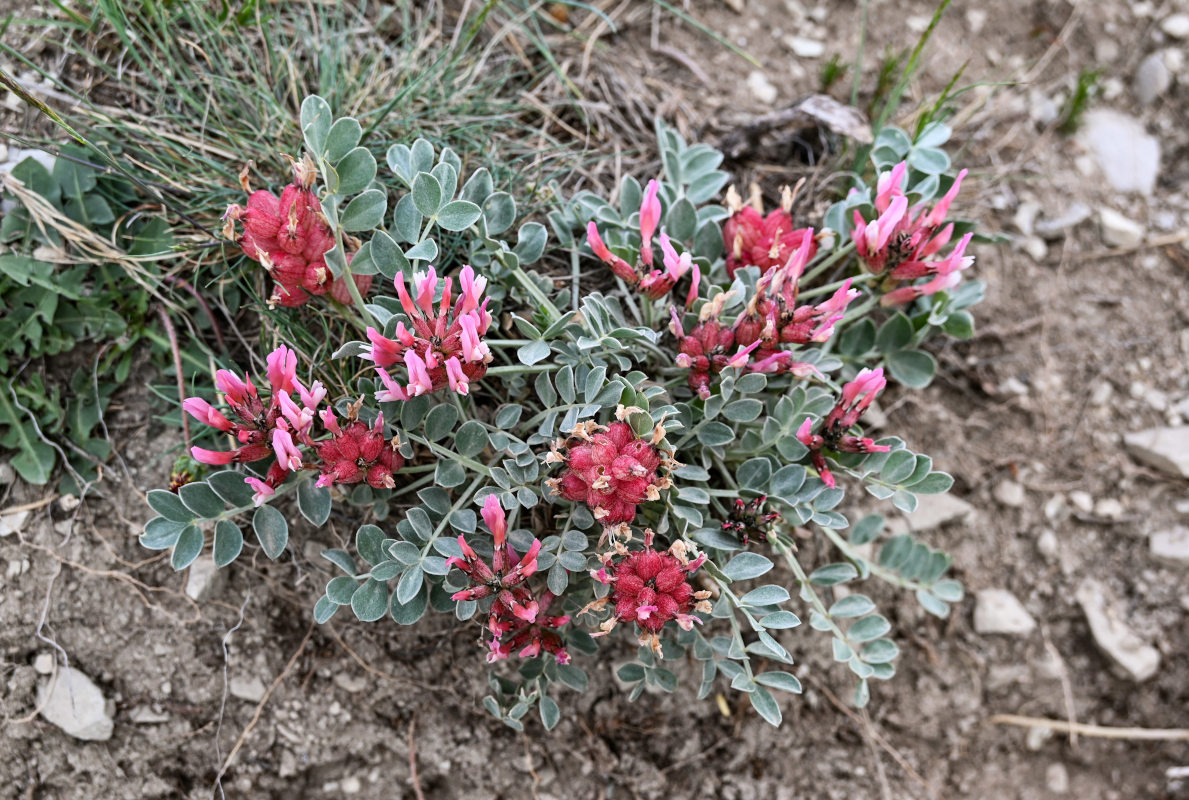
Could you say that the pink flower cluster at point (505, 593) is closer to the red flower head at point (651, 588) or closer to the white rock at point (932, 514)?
the red flower head at point (651, 588)

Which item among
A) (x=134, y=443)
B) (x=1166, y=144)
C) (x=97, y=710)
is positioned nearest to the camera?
(x=97, y=710)

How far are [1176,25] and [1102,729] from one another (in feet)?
8.65

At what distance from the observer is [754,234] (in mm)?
2391

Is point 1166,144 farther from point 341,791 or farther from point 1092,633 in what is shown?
point 341,791

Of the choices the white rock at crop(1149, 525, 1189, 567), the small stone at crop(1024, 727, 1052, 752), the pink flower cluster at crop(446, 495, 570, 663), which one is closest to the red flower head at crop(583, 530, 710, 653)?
the pink flower cluster at crop(446, 495, 570, 663)

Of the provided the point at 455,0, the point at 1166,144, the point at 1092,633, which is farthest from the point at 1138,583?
the point at 455,0

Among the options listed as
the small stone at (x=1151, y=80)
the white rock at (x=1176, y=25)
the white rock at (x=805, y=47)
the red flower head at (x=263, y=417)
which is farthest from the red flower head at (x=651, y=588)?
the white rock at (x=1176, y=25)

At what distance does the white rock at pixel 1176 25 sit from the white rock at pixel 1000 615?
7.49ft

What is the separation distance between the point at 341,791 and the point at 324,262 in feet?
4.87

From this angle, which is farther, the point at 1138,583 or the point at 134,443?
the point at 1138,583

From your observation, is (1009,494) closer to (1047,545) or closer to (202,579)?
(1047,545)

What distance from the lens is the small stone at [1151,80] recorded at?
341 cm

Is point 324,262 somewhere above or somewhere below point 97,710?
above

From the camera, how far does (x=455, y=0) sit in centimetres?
298
